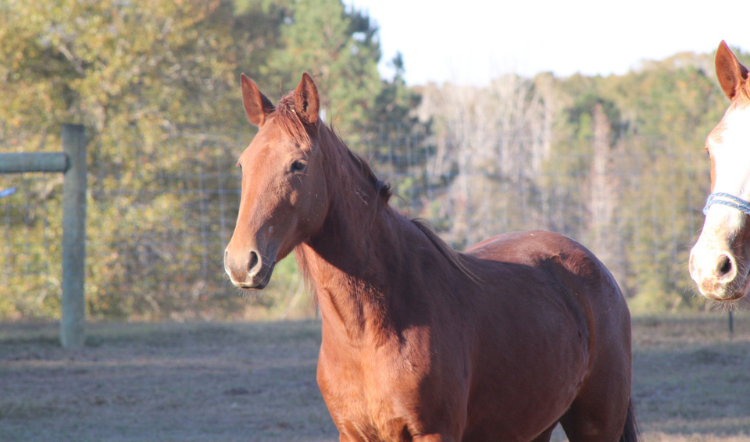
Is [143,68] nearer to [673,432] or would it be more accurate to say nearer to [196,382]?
[196,382]

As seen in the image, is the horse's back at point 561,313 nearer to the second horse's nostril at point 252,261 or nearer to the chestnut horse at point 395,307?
→ the chestnut horse at point 395,307

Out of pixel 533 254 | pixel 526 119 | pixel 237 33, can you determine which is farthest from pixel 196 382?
pixel 526 119

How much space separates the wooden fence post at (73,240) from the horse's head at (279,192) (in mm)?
5128

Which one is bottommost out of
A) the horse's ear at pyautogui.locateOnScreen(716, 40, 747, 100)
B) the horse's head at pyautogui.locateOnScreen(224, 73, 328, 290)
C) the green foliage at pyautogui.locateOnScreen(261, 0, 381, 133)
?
the horse's head at pyautogui.locateOnScreen(224, 73, 328, 290)

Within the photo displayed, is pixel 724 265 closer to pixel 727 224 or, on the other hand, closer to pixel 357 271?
pixel 727 224

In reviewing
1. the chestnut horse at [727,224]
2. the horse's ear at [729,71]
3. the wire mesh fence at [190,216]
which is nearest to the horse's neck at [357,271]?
the chestnut horse at [727,224]

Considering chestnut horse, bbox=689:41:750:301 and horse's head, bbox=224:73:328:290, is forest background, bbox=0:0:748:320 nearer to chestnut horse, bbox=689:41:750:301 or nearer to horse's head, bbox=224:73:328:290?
horse's head, bbox=224:73:328:290

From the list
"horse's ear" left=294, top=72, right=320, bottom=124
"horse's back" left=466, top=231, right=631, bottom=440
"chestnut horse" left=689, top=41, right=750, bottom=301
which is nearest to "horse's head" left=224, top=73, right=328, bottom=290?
"horse's ear" left=294, top=72, right=320, bottom=124

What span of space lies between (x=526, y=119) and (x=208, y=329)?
801 inches

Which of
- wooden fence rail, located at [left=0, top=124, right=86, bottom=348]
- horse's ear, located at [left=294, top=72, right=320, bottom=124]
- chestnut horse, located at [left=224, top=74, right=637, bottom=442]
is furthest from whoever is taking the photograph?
wooden fence rail, located at [left=0, top=124, right=86, bottom=348]

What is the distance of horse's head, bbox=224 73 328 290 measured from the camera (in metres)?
1.95

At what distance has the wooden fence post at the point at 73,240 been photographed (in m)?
6.46

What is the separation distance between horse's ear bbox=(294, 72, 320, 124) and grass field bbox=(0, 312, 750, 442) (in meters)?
2.55

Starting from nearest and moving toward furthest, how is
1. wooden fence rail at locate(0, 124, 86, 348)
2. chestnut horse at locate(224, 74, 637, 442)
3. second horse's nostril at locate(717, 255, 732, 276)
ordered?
second horse's nostril at locate(717, 255, 732, 276), chestnut horse at locate(224, 74, 637, 442), wooden fence rail at locate(0, 124, 86, 348)
